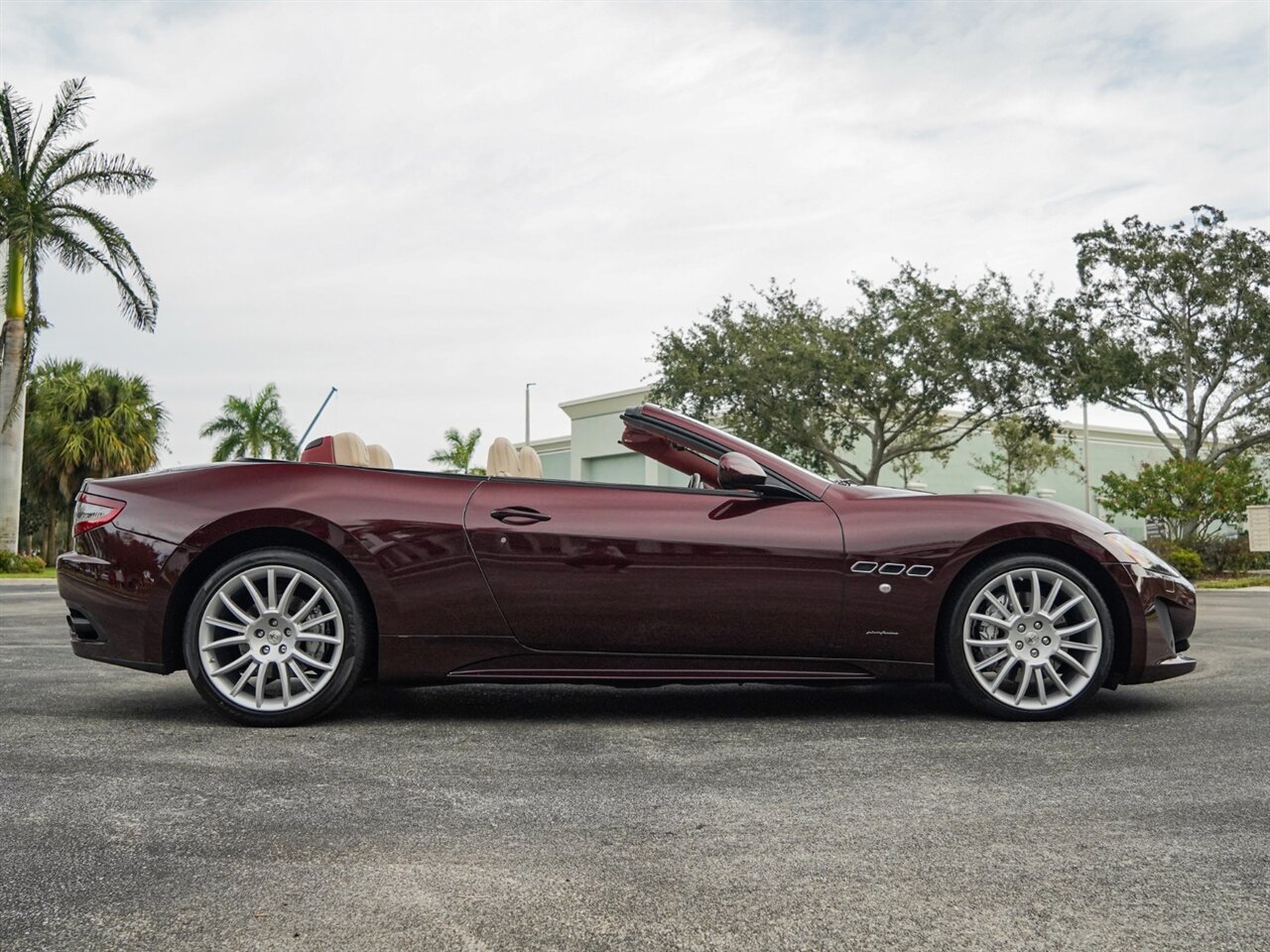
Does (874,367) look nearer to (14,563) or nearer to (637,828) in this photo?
(14,563)

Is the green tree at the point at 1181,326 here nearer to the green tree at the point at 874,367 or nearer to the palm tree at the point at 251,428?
the green tree at the point at 874,367

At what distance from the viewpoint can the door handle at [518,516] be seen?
15.0ft

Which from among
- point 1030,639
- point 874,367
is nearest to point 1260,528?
point 874,367

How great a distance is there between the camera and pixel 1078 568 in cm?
479

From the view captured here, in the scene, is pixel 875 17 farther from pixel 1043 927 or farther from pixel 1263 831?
pixel 1043 927

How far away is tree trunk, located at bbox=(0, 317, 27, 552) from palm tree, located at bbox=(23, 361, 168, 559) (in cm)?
1226

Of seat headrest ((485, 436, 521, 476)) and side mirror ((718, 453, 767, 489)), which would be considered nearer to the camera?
side mirror ((718, 453, 767, 489))

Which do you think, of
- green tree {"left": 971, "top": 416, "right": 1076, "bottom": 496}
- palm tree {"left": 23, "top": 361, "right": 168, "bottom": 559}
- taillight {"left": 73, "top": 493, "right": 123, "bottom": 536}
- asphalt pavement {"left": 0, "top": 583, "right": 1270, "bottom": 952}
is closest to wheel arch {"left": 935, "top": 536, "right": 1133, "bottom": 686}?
asphalt pavement {"left": 0, "top": 583, "right": 1270, "bottom": 952}

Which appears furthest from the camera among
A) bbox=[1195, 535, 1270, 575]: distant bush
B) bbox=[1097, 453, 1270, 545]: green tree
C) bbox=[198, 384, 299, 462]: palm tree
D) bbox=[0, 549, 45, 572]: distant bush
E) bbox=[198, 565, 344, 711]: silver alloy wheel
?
bbox=[198, 384, 299, 462]: palm tree

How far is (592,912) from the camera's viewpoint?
237 centimetres

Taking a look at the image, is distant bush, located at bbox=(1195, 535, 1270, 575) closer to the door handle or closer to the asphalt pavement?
the asphalt pavement

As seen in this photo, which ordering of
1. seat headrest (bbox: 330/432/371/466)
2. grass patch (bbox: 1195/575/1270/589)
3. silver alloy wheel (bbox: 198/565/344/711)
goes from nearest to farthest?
1. silver alloy wheel (bbox: 198/565/344/711)
2. seat headrest (bbox: 330/432/371/466)
3. grass patch (bbox: 1195/575/1270/589)

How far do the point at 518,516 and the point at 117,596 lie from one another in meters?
1.61

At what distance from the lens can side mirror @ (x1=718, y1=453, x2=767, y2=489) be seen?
461cm
